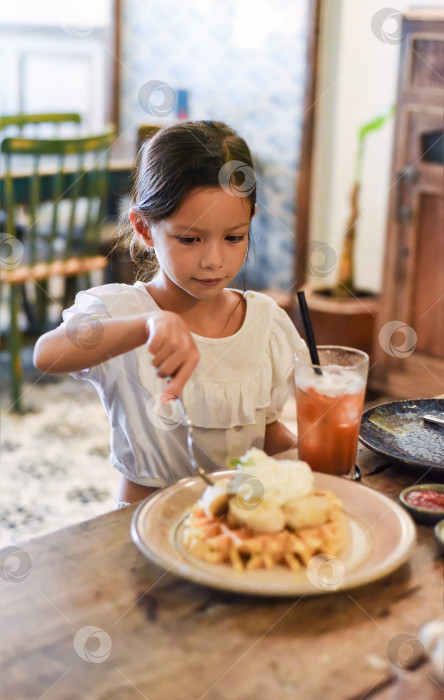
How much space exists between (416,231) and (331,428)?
2.12 metres

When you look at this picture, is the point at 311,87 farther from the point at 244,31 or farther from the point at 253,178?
the point at 253,178

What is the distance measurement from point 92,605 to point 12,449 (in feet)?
7.18

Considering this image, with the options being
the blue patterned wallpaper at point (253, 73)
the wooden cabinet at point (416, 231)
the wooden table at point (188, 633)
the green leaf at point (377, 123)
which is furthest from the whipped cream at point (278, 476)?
the blue patterned wallpaper at point (253, 73)

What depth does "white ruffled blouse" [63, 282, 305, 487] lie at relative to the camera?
142 centimetres

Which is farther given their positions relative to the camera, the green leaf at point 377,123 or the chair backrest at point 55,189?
the green leaf at point 377,123

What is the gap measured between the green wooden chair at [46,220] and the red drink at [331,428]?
2.15 meters

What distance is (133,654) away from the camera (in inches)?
30.7

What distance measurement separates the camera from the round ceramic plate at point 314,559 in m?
0.85

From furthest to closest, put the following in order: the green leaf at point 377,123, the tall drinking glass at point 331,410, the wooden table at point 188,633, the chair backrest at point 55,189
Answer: the green leaf at point 377,123 < the chair backrest at point 55,189 < the tall drinking glass at point 331,410 < the wooden table at point 188,633

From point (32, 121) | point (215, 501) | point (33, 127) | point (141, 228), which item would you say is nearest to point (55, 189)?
point (32, 121)

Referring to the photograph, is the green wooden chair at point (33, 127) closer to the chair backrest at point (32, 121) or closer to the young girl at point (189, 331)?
the chair backrest at point (32, 121)

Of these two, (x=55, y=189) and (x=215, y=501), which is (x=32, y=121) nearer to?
(x=55, y=189)

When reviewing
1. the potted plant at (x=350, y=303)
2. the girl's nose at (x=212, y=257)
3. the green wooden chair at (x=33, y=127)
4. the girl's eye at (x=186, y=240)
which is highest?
the green wooden chair at (x=33, y=127)

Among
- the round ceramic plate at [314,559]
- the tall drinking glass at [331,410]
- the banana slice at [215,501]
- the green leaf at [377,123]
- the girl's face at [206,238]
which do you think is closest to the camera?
the round ceramic plate at [314,559]
